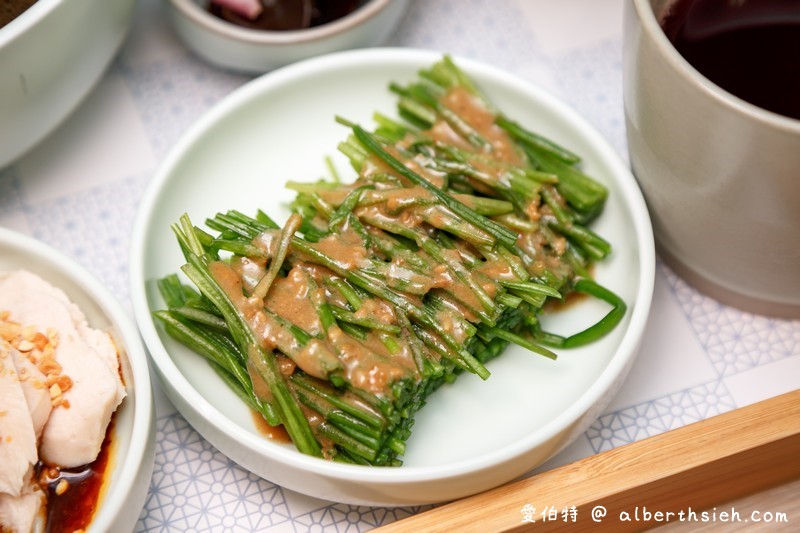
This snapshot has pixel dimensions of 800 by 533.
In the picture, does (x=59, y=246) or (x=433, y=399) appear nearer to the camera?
(x=433, y=399)

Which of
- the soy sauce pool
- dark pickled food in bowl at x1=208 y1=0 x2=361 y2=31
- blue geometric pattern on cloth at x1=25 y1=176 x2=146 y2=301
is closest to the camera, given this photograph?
the soy sauce pool

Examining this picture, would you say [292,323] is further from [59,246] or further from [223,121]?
[59,246]

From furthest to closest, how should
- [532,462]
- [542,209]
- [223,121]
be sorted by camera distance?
1. [223,121]
2. [542,209]
3. [532,462]

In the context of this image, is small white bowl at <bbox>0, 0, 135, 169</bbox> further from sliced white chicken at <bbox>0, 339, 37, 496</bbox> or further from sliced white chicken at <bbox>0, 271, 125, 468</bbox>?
sliced white chicken at <bbox>0, 339, 37, 496</bbox>

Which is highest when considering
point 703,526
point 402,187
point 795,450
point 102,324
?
point 402,187

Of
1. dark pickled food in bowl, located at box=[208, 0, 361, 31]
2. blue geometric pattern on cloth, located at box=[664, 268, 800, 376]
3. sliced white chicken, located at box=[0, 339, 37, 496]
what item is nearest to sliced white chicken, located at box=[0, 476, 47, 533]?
sliced white chicken, located at box=[0, 339, 37, 496]

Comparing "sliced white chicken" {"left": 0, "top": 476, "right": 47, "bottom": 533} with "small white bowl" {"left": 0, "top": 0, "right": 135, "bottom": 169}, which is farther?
"small white bowl" {"left": 0, "top": 0, "right": 135, "bottom": 169}

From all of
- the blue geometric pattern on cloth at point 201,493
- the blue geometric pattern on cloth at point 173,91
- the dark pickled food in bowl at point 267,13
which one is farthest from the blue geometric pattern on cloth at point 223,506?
the dark pickled food in bowl at point 267,13

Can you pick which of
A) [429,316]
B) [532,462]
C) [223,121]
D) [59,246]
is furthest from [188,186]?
[532,462]
